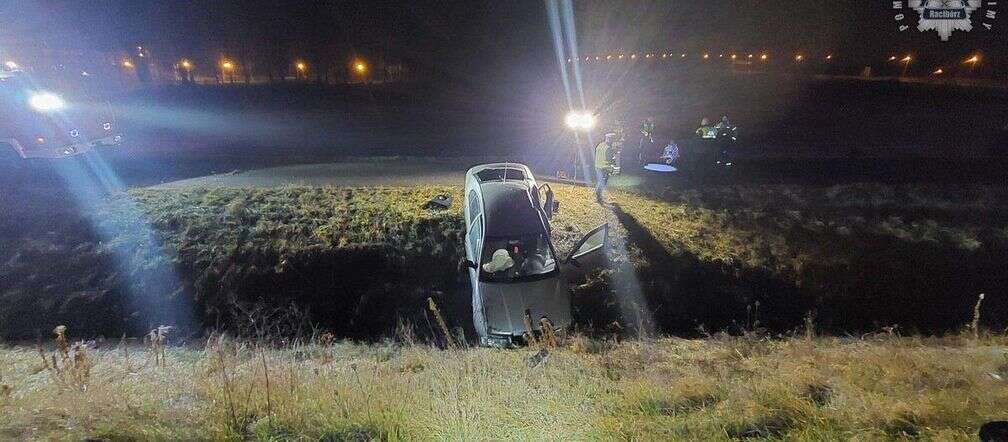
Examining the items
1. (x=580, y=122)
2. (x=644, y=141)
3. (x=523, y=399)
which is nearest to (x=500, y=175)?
(x=580, y=122)

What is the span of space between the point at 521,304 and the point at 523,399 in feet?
10.5

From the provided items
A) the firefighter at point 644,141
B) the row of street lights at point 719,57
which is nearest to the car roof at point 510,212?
the firefighter at point 644,141

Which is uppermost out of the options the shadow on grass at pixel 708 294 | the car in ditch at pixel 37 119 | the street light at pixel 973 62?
the street light at pixel 973 62

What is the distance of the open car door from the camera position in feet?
23.0

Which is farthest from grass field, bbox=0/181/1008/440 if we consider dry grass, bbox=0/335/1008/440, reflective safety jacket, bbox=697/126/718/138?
reflective safety jacket, bbox=697/126/718/138

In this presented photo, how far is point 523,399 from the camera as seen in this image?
11.9 feet

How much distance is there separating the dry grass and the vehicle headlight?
10948 mm

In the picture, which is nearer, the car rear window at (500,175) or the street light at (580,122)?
the car rear window at (500,175)

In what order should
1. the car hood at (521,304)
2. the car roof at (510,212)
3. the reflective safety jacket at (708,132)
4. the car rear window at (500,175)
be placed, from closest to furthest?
the car hood at (521,304), the car roof at (510,212), the car rear window at (500,175), the reflective safety jacket at (708,132)

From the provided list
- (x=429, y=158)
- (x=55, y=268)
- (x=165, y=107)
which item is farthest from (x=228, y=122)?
(x=55, y=268)

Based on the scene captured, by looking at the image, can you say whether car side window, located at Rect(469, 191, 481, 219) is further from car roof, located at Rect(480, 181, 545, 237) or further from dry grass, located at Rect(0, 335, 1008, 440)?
dry grass, located at Rect(0, 335, 1008, 440)

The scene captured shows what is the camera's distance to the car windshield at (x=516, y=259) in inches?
276

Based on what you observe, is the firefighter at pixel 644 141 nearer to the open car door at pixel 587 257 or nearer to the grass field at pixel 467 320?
the grass field at pixel 467 320

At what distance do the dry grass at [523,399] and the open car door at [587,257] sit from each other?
196 centimetres
